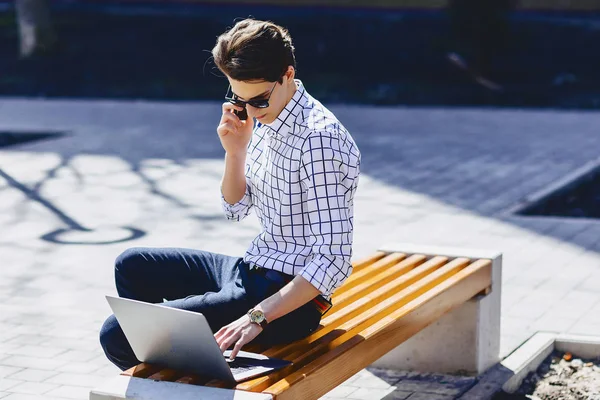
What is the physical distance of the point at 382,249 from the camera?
4.91 metres

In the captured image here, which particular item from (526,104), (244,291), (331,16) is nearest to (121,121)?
(526,104)

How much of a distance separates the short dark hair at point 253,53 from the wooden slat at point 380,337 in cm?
96

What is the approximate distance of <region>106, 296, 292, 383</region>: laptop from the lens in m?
3.05

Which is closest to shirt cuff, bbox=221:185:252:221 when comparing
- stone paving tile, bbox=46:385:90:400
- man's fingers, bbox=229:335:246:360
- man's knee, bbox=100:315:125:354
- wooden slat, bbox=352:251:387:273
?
man's knee, bbox=100:315:125:354

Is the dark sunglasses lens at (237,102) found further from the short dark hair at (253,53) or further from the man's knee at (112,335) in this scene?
the man's knee at (112,335)

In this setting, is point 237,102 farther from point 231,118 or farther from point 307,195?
point 307,195

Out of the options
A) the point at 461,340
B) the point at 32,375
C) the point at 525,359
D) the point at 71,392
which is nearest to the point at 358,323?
the point at 461,340

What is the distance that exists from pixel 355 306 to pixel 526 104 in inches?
465

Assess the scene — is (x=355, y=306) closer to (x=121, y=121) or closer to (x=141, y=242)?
(x=141, y=242)

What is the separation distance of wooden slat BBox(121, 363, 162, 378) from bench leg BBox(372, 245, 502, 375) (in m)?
1.76

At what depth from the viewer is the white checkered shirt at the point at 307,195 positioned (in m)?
3.35

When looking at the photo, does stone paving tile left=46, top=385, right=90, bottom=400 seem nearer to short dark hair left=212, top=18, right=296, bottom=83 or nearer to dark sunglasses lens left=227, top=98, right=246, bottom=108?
dark sunglasses lens left=227, top=98, right=246, bottom=108

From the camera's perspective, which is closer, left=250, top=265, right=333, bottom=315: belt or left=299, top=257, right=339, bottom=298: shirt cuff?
left=299, top=257, right=339, bottom=298: shirt cuff

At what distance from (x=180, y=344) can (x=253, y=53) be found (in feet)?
3.10
